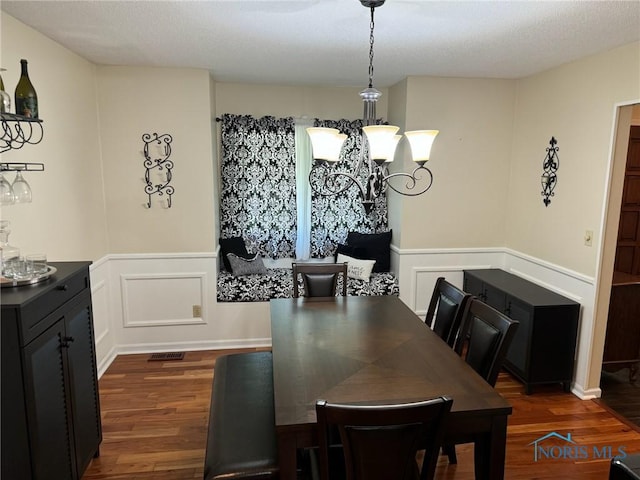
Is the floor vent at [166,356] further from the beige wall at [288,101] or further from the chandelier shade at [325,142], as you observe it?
the chandelier shade at [325,142]

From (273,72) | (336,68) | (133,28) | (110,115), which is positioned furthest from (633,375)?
(110,115)

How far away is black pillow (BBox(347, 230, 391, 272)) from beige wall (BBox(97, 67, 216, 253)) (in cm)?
149

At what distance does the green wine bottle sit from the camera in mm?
2021

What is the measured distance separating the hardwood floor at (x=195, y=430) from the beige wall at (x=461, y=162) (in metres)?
1.41

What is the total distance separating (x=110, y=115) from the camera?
141 inches

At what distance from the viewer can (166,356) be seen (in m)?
→ 3.84

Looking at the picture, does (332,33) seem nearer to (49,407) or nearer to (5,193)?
(5,193)

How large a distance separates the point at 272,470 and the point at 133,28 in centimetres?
251

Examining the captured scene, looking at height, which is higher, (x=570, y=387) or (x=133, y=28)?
(x=133, y=28)

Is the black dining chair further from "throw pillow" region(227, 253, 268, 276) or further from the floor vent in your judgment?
the floor vent

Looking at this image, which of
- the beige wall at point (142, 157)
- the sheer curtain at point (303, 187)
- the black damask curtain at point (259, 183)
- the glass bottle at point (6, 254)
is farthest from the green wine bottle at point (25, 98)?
the sheer curtain at point (303, 187)

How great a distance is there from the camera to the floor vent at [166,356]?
3796 mm

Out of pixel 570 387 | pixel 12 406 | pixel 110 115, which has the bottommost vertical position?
pixel 570 387

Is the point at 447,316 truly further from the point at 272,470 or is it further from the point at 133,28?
the point at 133,28
